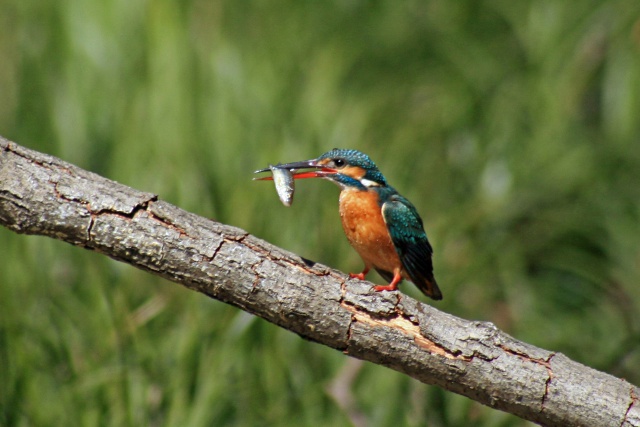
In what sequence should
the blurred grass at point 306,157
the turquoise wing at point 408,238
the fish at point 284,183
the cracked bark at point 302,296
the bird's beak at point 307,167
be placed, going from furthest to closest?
1. the blurred grass at point 306,157
2. the turquoise wing at point 408,238
3. the bird's beak at point 307,167
4. the fish at point 284,183
5. the cracked bark at point 302,296

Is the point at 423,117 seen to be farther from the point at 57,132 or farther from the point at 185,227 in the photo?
the point at 185,227

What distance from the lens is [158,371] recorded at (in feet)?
10.1

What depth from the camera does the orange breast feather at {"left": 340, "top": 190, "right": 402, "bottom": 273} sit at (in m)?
2.52

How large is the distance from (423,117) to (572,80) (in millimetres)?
897

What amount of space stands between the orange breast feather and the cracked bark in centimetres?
56

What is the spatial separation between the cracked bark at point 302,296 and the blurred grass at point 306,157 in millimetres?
1168

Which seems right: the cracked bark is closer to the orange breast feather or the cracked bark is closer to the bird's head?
the orange breast feather

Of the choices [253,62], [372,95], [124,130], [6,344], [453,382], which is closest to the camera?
[453,382]

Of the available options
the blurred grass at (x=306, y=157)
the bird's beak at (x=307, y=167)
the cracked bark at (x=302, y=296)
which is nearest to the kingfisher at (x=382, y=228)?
the bird's beak at (x=307, y=167)

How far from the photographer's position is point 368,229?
253 centimetres

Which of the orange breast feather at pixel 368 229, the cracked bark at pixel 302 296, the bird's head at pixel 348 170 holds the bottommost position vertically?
the cracked bark at pixel 302 296

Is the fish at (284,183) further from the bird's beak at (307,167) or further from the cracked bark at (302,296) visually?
the cracked bark at (302,296)

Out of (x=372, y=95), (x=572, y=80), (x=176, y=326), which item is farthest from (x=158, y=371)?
(x=572, y=80)

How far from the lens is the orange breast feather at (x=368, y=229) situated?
2523 mm
